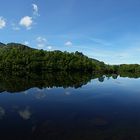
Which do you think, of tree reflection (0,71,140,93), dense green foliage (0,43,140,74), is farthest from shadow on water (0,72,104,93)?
dense green foliage (0,43,140,74)

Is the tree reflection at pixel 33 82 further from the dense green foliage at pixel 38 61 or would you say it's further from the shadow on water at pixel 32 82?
the dense green foliage at pixel 38 61

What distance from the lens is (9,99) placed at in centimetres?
3828

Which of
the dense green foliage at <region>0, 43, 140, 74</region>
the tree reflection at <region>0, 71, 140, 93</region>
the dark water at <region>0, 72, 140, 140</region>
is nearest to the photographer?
the dark water at <region>0, 72, 140, 140</region>

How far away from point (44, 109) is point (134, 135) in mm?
13420

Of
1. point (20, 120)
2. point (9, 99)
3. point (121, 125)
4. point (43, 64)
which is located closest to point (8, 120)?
point (20, 120)

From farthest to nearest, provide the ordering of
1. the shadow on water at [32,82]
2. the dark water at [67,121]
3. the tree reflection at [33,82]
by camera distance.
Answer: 1. the tree reflection at [33,82]
2. the shadow on water at [32,82]
3. the dark water at [67,121]

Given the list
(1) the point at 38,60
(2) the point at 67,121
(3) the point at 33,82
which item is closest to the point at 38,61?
(1) the point at 38,60

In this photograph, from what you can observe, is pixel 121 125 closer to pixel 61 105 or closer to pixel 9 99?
pixel 61 105

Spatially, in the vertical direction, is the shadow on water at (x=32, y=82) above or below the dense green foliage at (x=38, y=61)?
below

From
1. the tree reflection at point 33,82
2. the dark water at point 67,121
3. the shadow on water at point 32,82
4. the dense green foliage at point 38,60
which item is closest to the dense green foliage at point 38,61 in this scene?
the dense green foliage at point 38,60

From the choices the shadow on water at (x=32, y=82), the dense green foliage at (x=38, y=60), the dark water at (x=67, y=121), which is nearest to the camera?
the dark water at (x=67, y=121)

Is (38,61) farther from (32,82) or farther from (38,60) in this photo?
(32,82)

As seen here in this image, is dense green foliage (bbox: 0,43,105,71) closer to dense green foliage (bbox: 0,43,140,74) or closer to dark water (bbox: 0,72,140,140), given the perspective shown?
dense green foliage (bbox: 0,43,140,74)

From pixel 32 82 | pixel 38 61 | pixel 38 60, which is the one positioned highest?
pixel 38 60
